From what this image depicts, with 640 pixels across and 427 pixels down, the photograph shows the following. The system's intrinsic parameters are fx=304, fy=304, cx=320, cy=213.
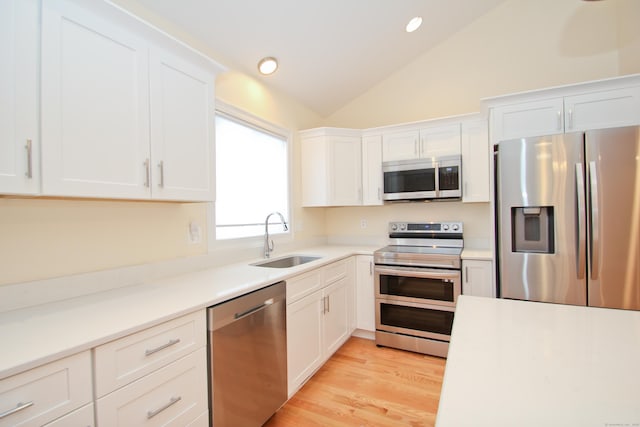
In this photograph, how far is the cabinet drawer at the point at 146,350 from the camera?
98 cm

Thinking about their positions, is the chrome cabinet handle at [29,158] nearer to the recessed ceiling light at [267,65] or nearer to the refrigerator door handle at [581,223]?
the recessed ceiling light at [267,65]

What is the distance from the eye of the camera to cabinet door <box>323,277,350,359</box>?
2.47 m

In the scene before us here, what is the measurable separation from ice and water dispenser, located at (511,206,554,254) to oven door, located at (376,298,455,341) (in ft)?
2.57

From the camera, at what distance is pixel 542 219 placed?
7.09 feet

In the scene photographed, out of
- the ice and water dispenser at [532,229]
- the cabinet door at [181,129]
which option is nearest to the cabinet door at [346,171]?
the ice and water dispenser at [532,229]

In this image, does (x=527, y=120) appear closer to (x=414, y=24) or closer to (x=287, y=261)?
(x=414, y=24)

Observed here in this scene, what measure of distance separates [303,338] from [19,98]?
6.26 feet

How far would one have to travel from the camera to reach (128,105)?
4.45ft

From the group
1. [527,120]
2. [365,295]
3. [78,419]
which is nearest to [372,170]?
[365,295]

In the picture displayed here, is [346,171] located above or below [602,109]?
below

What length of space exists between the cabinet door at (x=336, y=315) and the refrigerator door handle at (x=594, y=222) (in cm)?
179

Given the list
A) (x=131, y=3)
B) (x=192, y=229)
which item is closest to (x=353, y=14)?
(x=131, y=3)

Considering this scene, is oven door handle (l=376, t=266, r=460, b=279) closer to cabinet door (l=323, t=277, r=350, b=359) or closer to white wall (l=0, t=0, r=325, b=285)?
cabinet door (l=323, t=277, r=350, b=359)

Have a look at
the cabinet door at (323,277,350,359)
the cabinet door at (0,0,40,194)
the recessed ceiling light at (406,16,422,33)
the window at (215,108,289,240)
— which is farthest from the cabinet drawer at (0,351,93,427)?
the recessed ceiling light at (406,16,422,33)
